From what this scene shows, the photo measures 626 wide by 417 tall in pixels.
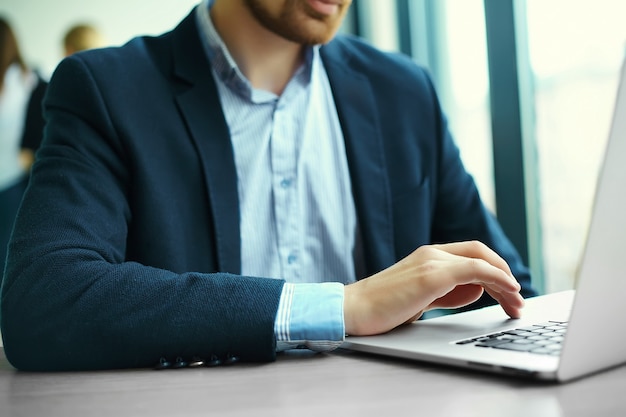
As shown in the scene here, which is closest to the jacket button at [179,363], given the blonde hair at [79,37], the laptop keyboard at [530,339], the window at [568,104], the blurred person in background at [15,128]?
the laptop keyboard at [530,339]

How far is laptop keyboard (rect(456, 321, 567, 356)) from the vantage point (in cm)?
65

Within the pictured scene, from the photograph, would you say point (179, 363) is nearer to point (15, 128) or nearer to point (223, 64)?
point (223, 64)

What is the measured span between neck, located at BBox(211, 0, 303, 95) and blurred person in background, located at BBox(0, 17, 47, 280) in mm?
2211

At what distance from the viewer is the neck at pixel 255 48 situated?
1434 millimetres

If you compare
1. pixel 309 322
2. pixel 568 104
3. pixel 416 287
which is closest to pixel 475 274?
pixel 416 287

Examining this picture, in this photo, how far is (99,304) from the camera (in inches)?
31.7

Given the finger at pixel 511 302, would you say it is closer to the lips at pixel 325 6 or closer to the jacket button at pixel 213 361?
the jacket button at pixel 213 361

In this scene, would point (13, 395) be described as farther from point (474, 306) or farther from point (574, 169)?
point (574, 169)

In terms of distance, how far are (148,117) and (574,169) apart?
52.1 inches

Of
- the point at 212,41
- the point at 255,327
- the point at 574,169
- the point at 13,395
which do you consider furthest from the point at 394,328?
the point at 574,169

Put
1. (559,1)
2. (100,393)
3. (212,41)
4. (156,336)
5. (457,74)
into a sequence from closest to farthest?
(100,393) → (156,336) → (212,41) → (559,1) → (457,74)

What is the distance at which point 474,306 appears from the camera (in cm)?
128

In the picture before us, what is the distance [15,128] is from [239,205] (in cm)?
252

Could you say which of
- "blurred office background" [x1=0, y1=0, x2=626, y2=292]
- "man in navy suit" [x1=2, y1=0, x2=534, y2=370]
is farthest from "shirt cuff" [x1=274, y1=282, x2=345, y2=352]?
"blurred office background" [x1=0, y1=0, x2=626, y2=292]
